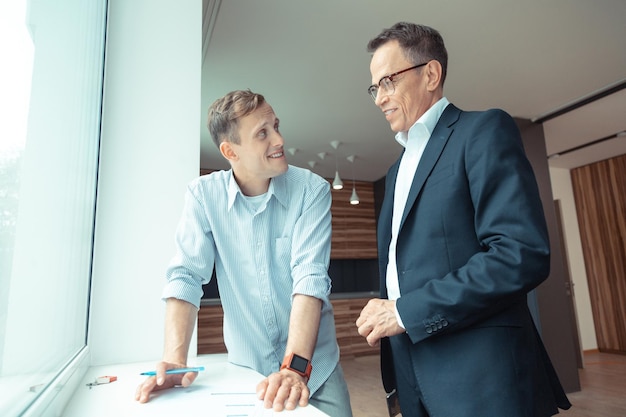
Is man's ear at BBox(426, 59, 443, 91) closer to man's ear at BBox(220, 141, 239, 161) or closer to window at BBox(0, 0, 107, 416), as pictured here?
man's ear at BBox(220, 141, 239, 161)

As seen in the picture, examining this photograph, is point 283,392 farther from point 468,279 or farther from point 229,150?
point 229,150

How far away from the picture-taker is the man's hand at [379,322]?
1078 mm

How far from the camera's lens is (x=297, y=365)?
987 mm

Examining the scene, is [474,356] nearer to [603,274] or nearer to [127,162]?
[127,162]

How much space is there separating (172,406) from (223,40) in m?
2.99

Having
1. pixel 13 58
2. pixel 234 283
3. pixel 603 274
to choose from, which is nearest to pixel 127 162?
pixel 234 283

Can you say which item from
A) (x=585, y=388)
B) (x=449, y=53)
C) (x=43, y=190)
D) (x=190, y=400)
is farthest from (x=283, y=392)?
(x=585, y=388)

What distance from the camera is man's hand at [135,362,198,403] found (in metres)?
0.88

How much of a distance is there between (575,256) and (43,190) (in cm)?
836

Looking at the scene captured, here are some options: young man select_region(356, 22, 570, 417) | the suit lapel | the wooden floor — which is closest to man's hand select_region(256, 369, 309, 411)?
young man select_region(356, 22, 570, 417)

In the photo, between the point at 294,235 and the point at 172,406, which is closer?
the point at 172,406

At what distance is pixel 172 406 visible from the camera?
827 mm

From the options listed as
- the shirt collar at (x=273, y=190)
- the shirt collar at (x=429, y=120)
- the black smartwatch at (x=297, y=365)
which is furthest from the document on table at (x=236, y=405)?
the shirt collar at (x=429, y=120)

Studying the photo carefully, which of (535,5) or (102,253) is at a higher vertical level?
(535,5)
